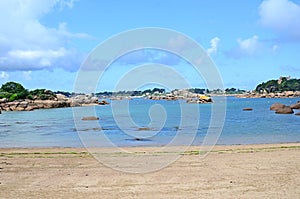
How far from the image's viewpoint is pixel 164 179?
1205cm

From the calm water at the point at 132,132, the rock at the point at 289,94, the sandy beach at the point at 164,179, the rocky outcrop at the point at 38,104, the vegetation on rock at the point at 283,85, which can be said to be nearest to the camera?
the sandy beach at the point at 164,179

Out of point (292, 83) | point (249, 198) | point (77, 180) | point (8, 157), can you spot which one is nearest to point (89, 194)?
point (77, 180)

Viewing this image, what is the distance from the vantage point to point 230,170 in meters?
13.4

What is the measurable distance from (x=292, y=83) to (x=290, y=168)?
190956 mm

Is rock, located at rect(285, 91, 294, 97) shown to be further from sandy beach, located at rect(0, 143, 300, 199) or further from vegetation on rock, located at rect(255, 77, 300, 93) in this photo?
sandy beach, located at rect(0, 143, 300, 199)

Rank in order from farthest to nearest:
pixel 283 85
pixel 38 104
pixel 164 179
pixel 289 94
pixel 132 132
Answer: pixel 283 85 < pixel 289 94 < pixel 38 104 < pixel 132 132 < pixel 164 179

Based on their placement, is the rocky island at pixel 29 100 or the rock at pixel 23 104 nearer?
the rocky island at pixel 29 100

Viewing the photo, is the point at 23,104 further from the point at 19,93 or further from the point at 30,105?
the point at 19,93

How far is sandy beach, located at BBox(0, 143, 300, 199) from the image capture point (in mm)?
10156

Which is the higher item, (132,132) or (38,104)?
(38,104)

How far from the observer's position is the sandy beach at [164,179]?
10156 millimetres

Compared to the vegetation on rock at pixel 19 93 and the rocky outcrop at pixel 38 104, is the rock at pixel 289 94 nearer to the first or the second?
the rocky outcrop at pixel 38 104

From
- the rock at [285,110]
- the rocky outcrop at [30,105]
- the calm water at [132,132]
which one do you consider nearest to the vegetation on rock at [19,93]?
the rocky outcrop at [30,105]

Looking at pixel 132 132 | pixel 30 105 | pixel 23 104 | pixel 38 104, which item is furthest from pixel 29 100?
pixel 132 132
